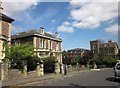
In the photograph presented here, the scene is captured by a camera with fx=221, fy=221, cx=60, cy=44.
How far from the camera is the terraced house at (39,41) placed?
51156 millimetres

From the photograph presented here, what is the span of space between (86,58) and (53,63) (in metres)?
38.9

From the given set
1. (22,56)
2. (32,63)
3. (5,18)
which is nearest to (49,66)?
(32,63)

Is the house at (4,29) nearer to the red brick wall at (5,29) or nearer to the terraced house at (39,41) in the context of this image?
the red brick wall at (5,29)

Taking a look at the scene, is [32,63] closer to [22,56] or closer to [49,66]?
[22,56]

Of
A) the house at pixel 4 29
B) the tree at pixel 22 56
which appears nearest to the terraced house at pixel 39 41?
the house at pixel 4 29

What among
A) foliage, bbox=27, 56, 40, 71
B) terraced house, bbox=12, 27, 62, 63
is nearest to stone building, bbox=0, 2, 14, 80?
foliage, bbox=27, 56, 40, 71

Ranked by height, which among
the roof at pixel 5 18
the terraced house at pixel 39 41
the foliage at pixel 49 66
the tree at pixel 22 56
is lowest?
the foliage at pixel 49 66

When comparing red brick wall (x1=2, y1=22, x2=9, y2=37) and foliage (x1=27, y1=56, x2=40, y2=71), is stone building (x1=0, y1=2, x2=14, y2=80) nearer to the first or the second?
red brick wall (x1=2, y1=22, x2=9, y2=37)

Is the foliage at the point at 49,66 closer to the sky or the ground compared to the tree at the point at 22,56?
closer to the ground

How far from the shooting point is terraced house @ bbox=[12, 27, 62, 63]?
51.2 meters

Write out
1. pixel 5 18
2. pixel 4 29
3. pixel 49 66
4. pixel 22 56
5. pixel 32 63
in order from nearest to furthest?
pixel 32 63, pixel 22 56, pixel 49 66, pixel 4 29, pixel 5 18

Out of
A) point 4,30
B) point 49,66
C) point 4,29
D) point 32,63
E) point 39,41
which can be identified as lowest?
point 49,66

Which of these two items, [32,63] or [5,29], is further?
[5,29]

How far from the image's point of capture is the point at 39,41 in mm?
52656
